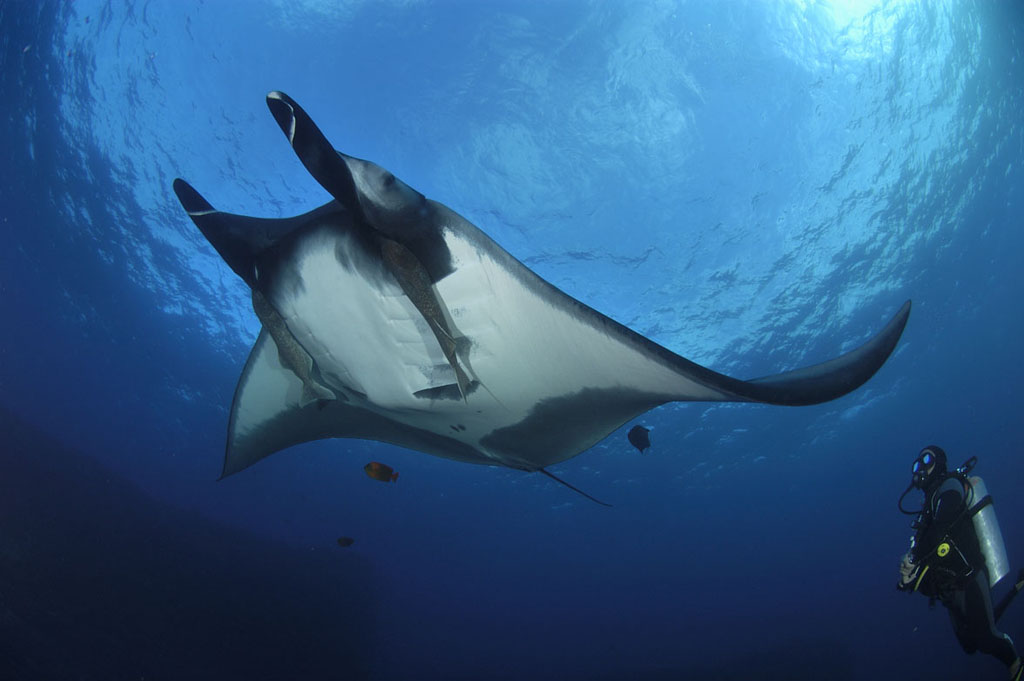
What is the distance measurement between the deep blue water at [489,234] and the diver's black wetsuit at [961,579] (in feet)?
26.6

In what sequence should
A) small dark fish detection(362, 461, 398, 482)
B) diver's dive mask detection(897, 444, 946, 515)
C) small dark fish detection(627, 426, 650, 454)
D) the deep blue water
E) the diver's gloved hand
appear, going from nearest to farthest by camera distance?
the diver's gloved hand < diver's dive mask detection(897, 444, 946, 515) < small dark fish detection(362, 461, 398, 482) < small dark fish detection(627, 426, 650, 454) < the deep blue water

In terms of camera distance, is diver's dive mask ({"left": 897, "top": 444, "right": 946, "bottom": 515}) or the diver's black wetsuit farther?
diver's dive mask ({"left": 897, "top": 444, "right": 946, "bottom": 515})

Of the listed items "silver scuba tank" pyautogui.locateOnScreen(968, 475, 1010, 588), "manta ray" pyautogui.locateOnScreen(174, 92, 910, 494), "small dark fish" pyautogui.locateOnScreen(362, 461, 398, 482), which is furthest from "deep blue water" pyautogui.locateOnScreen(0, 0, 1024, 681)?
"manta ray" pyautogui.locateOnScreen(174, 92, 910, 494)

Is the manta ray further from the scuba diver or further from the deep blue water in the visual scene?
the deep blue water

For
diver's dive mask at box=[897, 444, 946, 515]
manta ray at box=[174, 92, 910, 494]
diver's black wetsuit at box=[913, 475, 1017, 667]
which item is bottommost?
manta ray at box=[174, 92, 910, 494]

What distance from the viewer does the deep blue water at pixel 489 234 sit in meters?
9.26

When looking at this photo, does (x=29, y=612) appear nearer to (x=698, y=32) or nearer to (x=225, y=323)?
(x=225, y=323)

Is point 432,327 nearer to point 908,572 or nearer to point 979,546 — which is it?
point 908,572

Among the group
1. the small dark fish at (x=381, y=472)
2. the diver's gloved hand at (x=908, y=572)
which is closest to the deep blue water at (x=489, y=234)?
the small dark fish at (x=381, y=472)

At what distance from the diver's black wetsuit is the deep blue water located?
8.11m

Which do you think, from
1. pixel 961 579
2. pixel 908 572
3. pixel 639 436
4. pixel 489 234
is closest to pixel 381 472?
pixel 639 436

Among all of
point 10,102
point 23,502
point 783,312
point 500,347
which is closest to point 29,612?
point 23,502

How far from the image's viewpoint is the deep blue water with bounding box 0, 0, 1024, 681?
9.26 meters

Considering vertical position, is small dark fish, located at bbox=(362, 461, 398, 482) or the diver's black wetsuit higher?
small dark fish, located at bbox=(362, 461, 398, 482)
